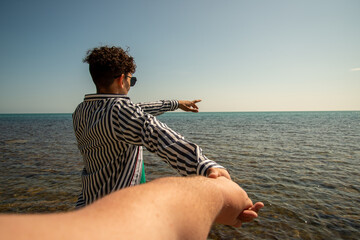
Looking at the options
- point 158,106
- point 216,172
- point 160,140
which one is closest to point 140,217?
point 216,172

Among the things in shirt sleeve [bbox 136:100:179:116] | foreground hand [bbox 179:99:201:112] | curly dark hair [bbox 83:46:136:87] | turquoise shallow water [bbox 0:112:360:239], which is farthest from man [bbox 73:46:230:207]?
turquoise shallow water [bbox 0:112:360:239]

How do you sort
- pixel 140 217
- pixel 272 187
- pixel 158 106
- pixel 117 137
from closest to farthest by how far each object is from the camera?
pixel 140 217, pixel 117 137, pixel 158 106, pixel 272 187

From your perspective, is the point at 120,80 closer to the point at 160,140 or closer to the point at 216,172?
the point at 160,140

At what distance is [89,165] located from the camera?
2.14 m

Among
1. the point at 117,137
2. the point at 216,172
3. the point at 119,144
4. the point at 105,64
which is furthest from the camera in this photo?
the point at 105,64

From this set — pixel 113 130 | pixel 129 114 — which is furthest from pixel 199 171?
pixel 113 130

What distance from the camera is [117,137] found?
175 centimetres

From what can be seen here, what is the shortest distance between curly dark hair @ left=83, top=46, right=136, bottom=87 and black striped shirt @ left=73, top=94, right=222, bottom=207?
0.23 meters

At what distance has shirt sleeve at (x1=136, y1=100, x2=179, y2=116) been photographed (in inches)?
108

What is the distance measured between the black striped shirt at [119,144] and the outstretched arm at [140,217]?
0.47 m

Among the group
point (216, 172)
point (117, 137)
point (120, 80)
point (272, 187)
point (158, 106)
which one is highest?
point (120, 80)

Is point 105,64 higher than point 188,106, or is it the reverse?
point 105,64

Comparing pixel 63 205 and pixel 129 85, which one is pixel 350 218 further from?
pixel 63 205

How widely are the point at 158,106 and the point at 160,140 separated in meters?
1.42
